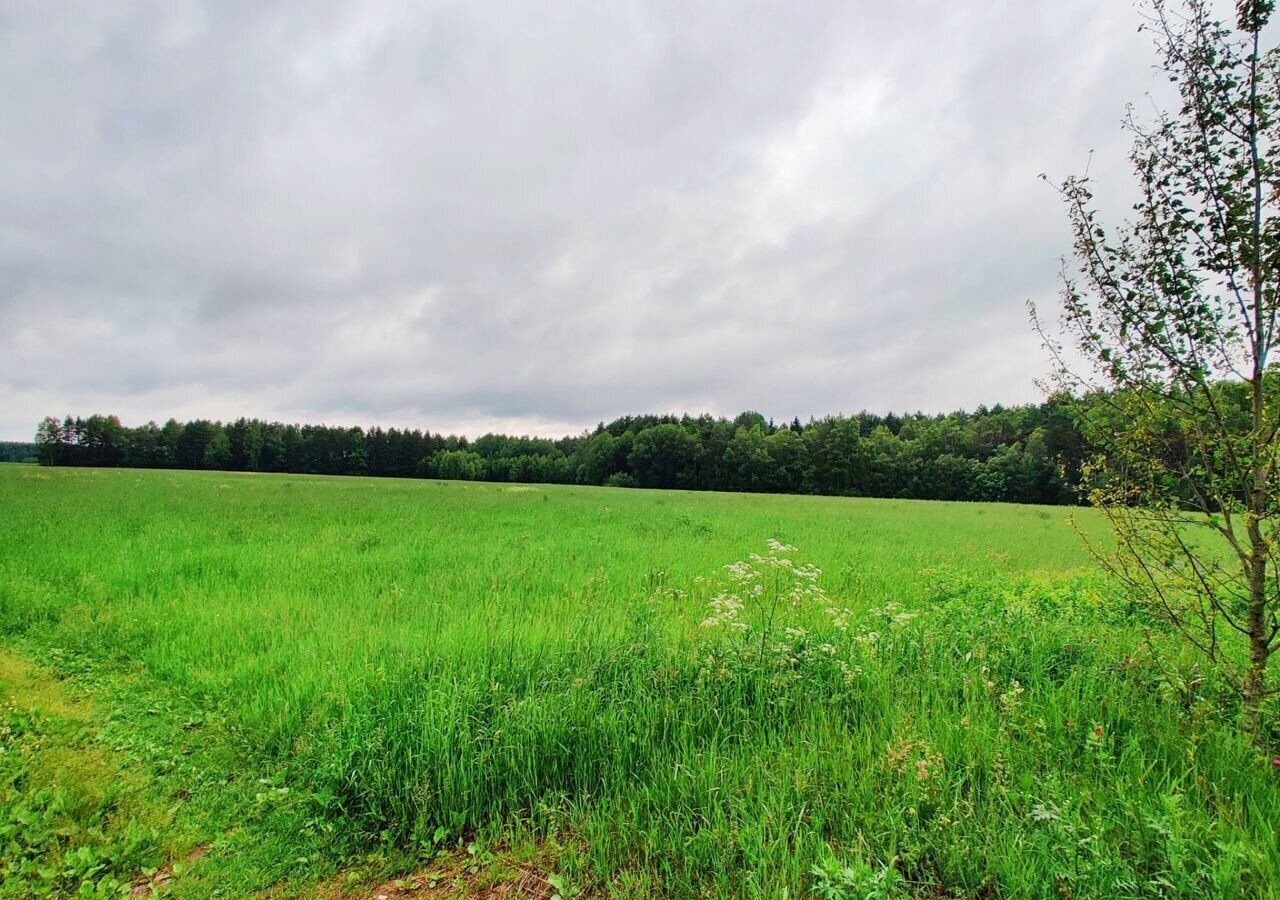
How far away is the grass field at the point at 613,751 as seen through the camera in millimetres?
2766

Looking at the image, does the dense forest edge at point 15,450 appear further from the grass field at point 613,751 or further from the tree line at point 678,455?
the grass field at point 613,751

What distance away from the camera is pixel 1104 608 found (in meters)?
6.74

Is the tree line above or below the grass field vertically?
above

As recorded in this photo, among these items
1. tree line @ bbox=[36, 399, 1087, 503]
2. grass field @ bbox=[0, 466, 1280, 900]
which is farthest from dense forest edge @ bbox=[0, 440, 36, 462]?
grass field @ bbox=[0, 466, 1280, 900]

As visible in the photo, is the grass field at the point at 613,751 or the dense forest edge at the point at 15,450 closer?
the grass field at the point at 613,751

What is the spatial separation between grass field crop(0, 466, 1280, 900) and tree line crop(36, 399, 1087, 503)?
2753 inches

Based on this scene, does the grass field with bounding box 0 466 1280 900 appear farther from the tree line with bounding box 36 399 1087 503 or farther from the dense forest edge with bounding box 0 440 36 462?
the dense forest edge with bounding box 0 440 36 462

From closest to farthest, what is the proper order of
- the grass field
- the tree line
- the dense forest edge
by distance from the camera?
the grass field
the tree line
the dense forest edge

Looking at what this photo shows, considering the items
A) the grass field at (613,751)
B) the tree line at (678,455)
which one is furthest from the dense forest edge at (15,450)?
the grass field at (613,751)

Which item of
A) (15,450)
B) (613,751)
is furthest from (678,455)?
(15,450)

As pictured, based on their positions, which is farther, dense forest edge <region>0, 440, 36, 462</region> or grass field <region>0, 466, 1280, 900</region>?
dense forest edge <region>0, 440, 36, 462</region>

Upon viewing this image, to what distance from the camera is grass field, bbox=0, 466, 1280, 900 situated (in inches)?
109

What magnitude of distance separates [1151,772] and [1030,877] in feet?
5.05

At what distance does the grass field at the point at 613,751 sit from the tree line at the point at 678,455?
229 ft
